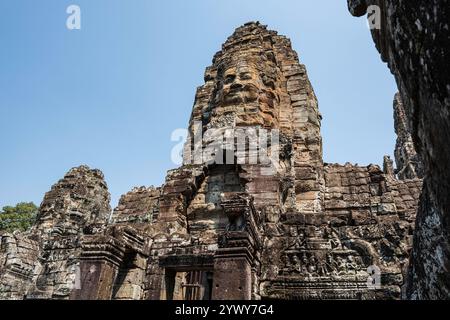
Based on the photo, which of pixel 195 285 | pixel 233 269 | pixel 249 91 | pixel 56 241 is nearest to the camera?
pixel 233 269

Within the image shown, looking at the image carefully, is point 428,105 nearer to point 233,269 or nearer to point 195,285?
point 233,269

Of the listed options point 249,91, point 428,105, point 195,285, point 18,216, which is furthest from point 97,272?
point 18,216

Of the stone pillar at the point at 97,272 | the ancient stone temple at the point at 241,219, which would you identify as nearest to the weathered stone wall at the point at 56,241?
the ancient stone temple at the point at 241,219

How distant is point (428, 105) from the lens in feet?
4.73

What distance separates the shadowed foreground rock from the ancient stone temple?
3.38ft

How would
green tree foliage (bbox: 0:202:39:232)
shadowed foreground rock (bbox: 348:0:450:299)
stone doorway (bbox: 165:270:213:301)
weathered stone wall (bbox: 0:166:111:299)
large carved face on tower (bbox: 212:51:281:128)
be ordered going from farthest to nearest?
1. green tree foliage (bbox: 0:202:39:232)
2. large carved face on tower (bbox: 212:51:281:128)
3. weathered stone wall (bbox: 0:166:111:299)
4. stone doorway (bbox: 165:270:213:301)
5. shadowed foreground rock (bbox: 348:0:450:299)

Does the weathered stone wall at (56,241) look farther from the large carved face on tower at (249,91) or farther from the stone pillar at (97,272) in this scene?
the large carved face on tower at (249,91)

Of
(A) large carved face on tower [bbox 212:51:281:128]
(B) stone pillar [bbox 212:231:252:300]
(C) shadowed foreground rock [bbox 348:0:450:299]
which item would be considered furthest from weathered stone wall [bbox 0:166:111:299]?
(C) shadowed foreground rock [bbox 348:0:450:299]

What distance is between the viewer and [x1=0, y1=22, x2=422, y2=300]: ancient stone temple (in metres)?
6.72

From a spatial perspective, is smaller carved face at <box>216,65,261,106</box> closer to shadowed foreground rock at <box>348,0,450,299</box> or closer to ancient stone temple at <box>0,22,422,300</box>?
ancient stone temple at <box>0,22,422,300</box>

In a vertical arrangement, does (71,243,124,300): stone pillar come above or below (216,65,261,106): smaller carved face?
below

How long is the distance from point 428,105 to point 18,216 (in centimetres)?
3152

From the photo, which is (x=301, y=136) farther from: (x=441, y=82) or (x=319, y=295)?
(x=441, y=82)
